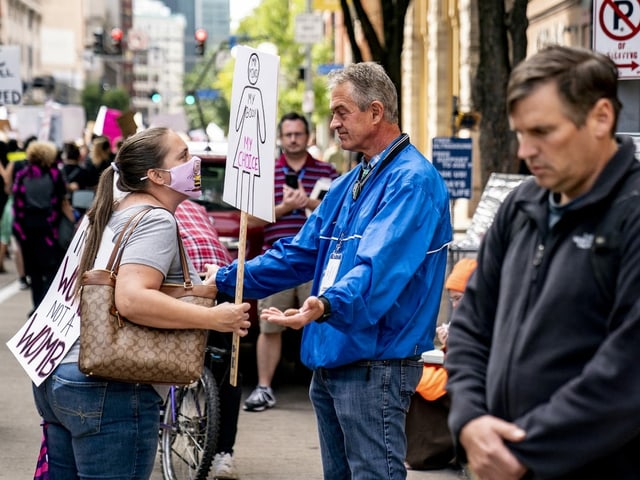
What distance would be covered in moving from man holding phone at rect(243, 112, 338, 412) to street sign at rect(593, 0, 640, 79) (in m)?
2.33

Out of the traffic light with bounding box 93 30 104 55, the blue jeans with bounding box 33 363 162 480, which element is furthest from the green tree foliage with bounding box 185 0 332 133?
the blue jeans with bounding box 33 363 162 480

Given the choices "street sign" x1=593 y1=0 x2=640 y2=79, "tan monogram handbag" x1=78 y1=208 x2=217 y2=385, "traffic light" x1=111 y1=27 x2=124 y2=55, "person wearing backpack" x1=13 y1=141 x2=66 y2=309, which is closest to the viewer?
"tan monogram handbag" x1=78 y1=208 x2=217 y2=385

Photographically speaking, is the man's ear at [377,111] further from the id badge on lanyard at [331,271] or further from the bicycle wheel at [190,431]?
the bicycle wheel at [190,431]

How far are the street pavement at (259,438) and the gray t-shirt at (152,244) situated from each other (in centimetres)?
331

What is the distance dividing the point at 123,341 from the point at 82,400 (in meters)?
0.24

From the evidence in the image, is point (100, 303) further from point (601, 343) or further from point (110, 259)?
point (601, 343)

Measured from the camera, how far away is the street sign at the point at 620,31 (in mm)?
8695

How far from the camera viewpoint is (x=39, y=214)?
1387cm

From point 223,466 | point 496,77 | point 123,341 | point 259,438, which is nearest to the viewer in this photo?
point 123,341

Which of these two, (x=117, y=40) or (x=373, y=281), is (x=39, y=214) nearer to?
(x=373, y=281)

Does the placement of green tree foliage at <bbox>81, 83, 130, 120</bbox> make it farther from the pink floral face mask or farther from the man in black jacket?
the man in black jacket

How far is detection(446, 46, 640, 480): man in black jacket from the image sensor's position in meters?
2.76

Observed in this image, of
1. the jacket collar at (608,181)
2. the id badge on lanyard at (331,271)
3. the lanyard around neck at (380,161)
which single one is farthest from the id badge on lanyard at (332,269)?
the jacket collar at (608,181)

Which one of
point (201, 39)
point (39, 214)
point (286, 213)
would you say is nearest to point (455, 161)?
point (39, 214)
